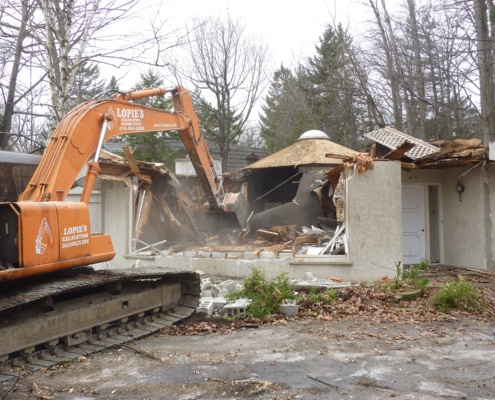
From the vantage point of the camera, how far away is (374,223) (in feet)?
34.5

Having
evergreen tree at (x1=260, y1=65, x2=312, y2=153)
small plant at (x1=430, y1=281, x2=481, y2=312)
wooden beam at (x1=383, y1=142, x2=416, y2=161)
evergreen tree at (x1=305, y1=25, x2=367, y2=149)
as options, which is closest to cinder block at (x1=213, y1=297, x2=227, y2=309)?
small plant at (x1=430, y1=281, x2=481, y2=312)

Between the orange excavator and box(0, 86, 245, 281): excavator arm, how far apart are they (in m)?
0.01

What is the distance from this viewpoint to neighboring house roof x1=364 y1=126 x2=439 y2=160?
1183cm

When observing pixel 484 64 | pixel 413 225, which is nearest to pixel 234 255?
pixel 413 225

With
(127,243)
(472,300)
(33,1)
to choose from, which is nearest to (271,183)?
(127,243)

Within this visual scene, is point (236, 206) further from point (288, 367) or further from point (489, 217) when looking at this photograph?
point (288, 367)

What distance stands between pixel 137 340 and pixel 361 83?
19.0m

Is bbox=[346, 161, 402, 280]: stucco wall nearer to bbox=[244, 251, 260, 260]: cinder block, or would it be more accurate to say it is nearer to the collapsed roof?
the collapsed roof

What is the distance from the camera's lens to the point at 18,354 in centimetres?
544

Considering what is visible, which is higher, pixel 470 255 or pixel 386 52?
pixel 386 52

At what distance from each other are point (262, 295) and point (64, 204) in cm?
344

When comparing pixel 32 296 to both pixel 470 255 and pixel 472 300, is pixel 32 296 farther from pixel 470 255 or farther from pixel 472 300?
pixel 470 255

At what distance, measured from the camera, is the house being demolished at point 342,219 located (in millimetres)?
10531

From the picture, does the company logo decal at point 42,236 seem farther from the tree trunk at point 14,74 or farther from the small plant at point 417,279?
the tree trunk at point 14,74
